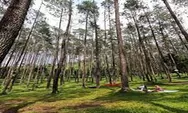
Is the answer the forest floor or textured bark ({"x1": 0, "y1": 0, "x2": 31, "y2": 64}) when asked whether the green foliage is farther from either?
textured bark ({"x1": 0, "y1": 0, "x2": 31, "y2": 64})

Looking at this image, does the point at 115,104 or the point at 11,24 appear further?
the point at 115,104

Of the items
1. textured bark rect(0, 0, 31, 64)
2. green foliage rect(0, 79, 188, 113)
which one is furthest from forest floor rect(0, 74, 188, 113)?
textured bark rect(0, 0, 31, 64)

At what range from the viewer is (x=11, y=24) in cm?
473

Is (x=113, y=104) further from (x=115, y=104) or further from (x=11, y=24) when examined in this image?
(x=11, y=24)

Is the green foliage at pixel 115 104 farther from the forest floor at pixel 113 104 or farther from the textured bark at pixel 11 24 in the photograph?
the textured bark at pixel 11 24

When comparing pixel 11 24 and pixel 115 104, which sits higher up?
pixel 11 24

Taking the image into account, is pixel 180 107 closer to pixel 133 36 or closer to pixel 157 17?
pixel 157 17

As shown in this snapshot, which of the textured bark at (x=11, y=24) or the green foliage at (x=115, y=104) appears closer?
the textured bark at (x=11, y=24)

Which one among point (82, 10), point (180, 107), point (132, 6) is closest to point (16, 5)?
point (180, 107)

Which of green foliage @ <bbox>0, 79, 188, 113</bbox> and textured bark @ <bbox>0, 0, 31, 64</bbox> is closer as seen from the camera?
textured bark @ <bbox>0, 0, 31, 64</bbox>

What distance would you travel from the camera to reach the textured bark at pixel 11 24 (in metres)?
4.54

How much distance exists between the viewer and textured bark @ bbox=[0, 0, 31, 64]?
4535 millimetres

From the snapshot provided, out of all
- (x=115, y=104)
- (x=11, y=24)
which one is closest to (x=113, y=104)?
(x=115, y=104)

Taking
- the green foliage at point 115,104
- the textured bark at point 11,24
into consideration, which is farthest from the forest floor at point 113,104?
the textured bark at point 11,24
